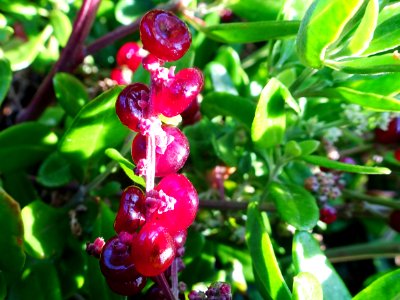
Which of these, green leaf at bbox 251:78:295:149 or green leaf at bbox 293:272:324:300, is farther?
green leaf at bbox 251:78:295:149

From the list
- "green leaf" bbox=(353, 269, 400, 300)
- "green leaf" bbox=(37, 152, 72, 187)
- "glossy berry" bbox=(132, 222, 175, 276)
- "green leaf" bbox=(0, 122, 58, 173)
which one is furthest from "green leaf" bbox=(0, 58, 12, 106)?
"green leaf" bbox=(353, 269, 400, 300)

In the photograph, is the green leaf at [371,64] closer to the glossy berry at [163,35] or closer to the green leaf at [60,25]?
the glossy berry at [163,35]

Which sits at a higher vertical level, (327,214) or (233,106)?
(233,106)

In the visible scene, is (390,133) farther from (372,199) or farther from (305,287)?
(305,287)

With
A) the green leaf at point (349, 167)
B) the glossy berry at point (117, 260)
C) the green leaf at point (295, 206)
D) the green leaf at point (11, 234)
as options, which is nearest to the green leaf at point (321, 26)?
the green leaf at point (349, 167)

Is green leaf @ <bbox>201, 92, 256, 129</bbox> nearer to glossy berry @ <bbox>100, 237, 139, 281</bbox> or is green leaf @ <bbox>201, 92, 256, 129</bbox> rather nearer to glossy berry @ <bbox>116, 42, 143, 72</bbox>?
glossy berry @ <bbox>116, 42, 143, 72</bbox>

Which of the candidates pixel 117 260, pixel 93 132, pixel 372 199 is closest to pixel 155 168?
pixel 117 260
